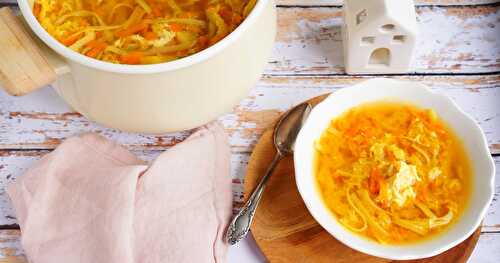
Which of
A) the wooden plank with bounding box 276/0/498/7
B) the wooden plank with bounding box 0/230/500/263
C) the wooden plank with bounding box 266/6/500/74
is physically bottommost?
the wooden plank with bounding box 0/230/500/263

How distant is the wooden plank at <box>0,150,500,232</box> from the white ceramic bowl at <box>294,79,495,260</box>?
129 mm

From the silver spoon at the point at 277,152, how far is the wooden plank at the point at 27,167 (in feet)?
0.28

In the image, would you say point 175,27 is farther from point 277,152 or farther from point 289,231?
point 289,231

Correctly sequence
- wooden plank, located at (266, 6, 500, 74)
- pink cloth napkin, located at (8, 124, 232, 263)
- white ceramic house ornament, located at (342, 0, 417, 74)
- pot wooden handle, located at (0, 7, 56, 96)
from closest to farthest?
1. pot wooden handle, located at (0, 7, 56, 96)
2. pink cloth napkin, located at (8, 124, 232, 263)
3. white ceramic house ornament, located at (342, 0, 417, 74)
4. wooden plank, located at (266, 6, 500, 74)

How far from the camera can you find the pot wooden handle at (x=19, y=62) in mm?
1149

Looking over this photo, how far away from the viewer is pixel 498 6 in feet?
5.26

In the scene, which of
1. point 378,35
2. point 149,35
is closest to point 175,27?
point 149,35

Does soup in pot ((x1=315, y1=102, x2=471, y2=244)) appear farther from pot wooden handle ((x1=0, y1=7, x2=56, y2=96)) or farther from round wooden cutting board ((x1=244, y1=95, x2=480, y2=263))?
pot wooden handle ((x1=0, y1=7, x2=56, y2=96))

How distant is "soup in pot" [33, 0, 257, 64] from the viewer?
1.29m

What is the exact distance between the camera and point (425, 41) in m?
1.56

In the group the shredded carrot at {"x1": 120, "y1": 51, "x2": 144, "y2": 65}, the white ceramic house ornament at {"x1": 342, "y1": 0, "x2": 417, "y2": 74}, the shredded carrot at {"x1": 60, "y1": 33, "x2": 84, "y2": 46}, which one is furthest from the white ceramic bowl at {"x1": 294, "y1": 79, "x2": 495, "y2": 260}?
the shredded carrot at {"x1": 60, "y1": 33, "x2": 84, "y2": 46}

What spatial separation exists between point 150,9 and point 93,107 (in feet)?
0.77

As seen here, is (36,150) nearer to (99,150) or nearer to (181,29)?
(99,150)

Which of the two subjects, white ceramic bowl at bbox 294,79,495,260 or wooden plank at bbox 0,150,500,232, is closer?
white ceramic bowl at bbox 294,79,495,260
